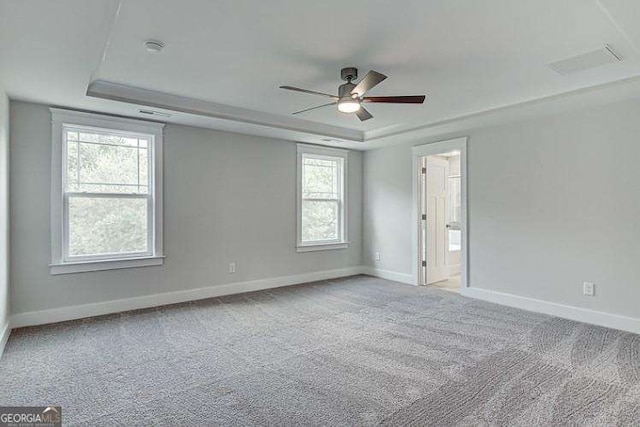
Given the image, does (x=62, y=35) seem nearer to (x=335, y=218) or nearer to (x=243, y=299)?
(x=243, y=299)

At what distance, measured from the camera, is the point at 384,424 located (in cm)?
215

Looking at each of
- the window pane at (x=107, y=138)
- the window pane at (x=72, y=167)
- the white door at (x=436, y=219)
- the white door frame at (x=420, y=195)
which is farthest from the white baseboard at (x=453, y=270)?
the window pane at (x=72, y=167)

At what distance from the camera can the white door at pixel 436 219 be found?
604cm

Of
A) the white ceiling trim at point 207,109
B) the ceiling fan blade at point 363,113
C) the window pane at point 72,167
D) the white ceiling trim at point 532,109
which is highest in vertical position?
the white ceiling trim at point 207,109

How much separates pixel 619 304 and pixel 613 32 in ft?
9.06

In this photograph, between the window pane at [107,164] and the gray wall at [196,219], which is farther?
the window pane at [107,164]

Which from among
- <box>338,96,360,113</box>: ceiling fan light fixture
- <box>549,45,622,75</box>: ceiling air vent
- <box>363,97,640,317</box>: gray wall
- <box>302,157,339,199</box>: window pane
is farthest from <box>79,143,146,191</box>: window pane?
<box>549,45,622,75</box>: ceiling air vent

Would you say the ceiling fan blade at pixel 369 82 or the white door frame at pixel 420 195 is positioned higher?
the ceiling fan blade at pixel 369 82

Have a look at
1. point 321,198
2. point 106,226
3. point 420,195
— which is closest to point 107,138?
point 106,226

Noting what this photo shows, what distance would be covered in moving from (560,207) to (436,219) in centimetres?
209

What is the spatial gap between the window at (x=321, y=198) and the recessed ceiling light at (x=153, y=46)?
329 centimetres

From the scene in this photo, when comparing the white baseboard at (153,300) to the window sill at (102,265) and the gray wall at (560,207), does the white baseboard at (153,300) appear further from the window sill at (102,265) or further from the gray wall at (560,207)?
the gray wall at (560,207)

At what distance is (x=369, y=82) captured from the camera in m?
2.99

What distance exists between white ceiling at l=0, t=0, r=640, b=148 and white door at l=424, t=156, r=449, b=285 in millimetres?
1894
